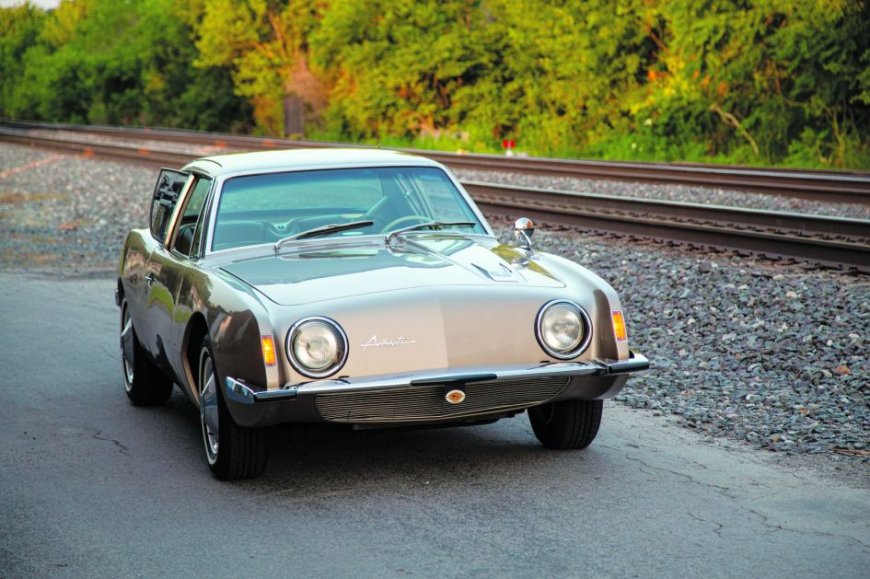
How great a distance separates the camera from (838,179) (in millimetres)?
20016

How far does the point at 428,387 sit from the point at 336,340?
1.38 ft

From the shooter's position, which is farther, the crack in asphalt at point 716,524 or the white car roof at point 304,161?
the white car roof at point 304,161

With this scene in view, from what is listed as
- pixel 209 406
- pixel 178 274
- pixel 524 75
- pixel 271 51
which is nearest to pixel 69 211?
pixel 178 274

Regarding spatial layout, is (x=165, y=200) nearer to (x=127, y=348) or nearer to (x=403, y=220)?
(x=127, y=348)

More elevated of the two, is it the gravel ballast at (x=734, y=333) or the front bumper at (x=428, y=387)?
the front bumper at (x=428, y=387)

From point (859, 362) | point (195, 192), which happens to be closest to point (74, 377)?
point (195, 192)

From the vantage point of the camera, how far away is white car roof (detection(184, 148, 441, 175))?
21.7 ft

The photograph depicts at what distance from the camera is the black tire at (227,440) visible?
5.49m

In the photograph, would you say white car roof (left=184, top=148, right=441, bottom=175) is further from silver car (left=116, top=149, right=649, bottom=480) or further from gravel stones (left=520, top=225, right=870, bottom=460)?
gravel stones (left=520, top=225, right=870, bottom=460)

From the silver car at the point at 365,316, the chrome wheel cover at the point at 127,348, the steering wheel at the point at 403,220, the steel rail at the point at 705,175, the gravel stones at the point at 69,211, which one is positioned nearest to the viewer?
the silver car at the point at 365,316

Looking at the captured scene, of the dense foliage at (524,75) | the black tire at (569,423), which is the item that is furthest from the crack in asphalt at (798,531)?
the dense foliage at (524,75)

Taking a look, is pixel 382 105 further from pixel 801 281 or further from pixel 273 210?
pixel 273 210

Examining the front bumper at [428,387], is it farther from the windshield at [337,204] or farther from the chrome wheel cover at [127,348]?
the chrome wheel cover at [127,348]

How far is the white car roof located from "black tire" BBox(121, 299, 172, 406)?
3.69 feet
